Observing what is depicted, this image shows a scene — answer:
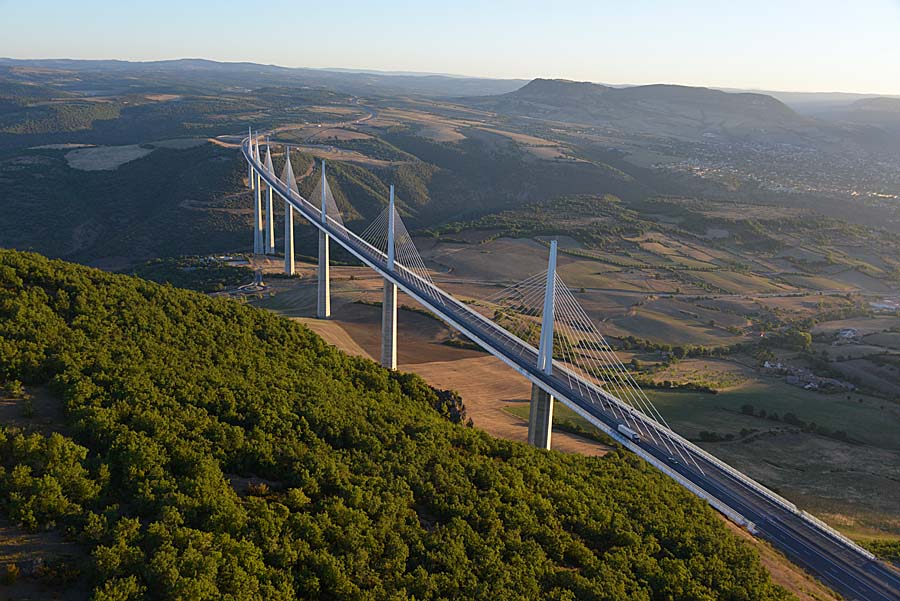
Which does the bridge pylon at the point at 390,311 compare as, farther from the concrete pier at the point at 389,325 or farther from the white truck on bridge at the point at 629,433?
the white truck on bridge at the point at 629,433

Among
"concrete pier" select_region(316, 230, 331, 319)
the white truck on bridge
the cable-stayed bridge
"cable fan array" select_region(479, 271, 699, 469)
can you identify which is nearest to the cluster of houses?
"cable fan array" select_region(479, 271, 699, 469)

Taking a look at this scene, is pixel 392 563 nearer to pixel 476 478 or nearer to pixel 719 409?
pixel 476 478

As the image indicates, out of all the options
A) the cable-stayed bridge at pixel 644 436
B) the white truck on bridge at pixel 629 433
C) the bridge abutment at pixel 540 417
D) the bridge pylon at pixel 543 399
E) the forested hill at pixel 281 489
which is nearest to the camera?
the forested hill at pixel 281 489

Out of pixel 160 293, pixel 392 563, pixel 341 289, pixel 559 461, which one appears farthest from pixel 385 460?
pixel 341 289

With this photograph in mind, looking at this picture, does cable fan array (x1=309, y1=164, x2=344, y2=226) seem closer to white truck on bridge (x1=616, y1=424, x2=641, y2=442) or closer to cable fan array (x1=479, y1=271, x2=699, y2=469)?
cable fan array (x1=479, y1=271, x2=699, y2=469)

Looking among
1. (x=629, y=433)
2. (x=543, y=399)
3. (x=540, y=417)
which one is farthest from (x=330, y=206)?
(x=629, y=433)

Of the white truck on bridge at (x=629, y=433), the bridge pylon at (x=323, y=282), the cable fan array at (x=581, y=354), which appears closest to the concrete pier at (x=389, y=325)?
the cable fan array at (x=581, y=354)
